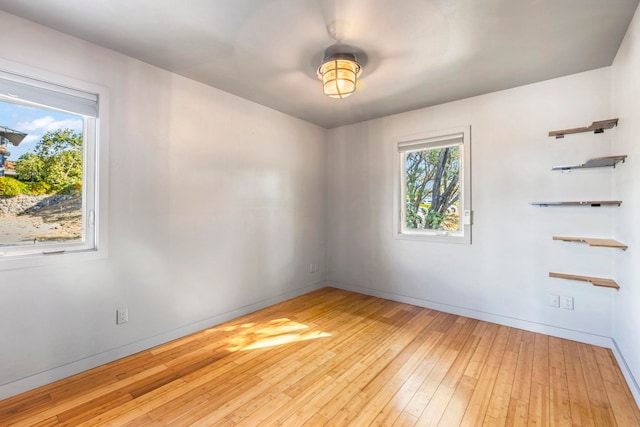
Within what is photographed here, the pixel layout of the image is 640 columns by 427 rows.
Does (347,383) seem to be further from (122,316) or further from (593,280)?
(593,280)

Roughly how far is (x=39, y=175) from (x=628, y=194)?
4.22m

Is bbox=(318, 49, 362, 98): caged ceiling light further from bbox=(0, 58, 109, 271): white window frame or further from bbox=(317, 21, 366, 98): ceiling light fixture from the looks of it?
bbox=(0, 58, 109, 271): white window frame

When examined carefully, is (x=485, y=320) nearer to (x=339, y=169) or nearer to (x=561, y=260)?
(x=561, y=260)

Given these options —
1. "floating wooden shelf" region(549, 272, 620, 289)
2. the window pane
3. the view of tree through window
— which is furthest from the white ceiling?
"floating wooden shelf" region(549, 272, 620, 289)

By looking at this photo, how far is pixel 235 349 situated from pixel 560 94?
12.5ft

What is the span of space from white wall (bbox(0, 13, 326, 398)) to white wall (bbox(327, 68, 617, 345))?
1.36m

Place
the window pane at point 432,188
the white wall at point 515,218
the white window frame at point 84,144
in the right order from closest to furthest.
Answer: the white window frame at point 84,144, the white wall at point 515,218, the window pane at point 432,188

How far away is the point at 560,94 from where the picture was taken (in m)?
2.71

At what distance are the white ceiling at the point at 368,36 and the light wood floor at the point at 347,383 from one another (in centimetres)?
248

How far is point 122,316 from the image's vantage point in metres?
2.35

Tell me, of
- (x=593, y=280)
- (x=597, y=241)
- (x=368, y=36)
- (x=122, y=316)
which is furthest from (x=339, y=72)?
(x=593, y=280)

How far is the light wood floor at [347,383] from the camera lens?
170cm

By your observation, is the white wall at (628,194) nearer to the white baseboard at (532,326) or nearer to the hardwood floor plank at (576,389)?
the white baseboard at (532,326)

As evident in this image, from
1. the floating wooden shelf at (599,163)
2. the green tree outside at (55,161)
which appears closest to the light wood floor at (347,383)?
the green tree outside at (55,161)
